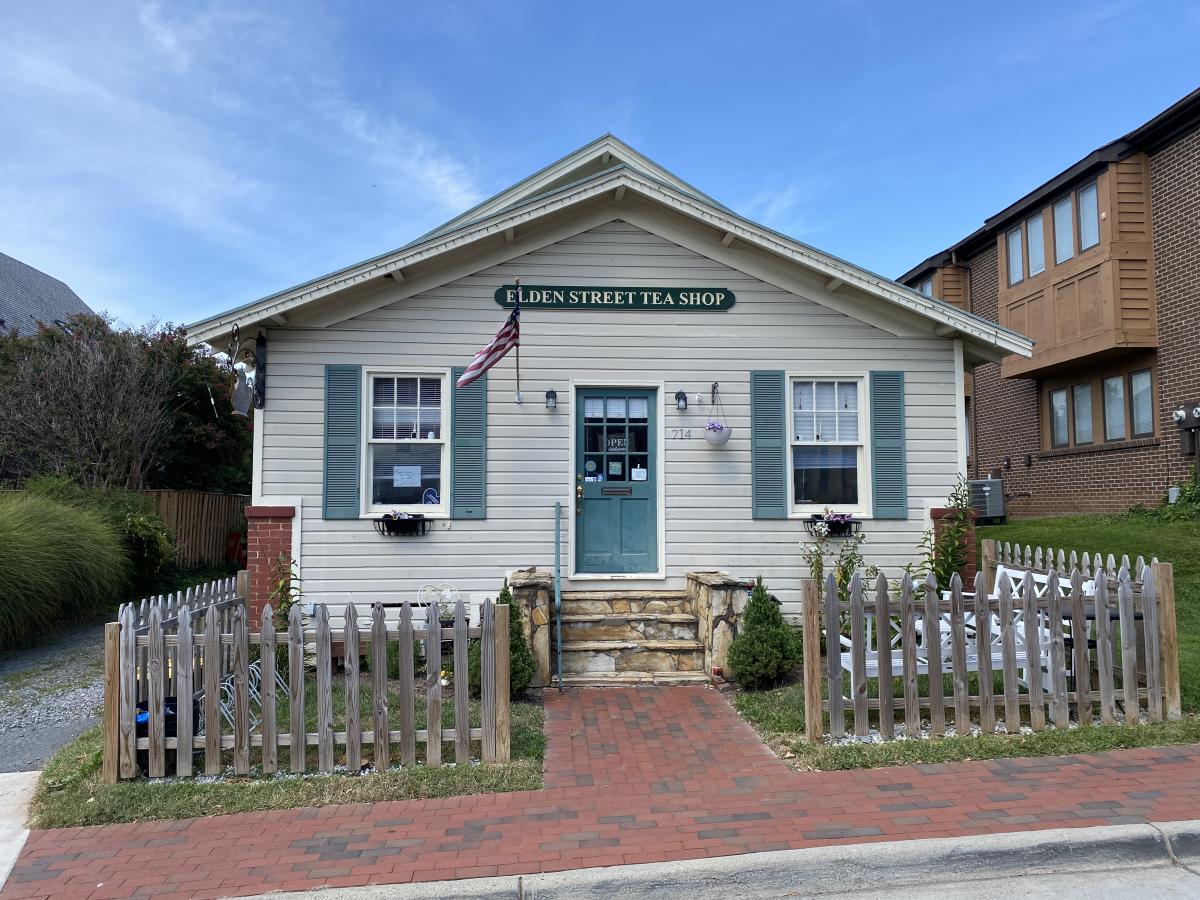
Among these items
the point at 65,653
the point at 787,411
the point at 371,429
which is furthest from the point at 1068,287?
the point at 65,653

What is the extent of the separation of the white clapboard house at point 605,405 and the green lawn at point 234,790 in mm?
3493

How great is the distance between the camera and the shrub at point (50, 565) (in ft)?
29.3

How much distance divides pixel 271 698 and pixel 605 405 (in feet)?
15.9

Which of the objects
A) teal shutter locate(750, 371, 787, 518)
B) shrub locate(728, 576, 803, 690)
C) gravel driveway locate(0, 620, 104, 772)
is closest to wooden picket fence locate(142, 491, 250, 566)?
gravel driveway locate(0, 620, 104, 772)

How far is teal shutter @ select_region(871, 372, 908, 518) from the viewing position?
358 inches

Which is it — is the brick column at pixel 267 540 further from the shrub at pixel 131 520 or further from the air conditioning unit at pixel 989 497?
the air conditioning unit at pixel 989 497

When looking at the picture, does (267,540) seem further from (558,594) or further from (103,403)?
(103,403)

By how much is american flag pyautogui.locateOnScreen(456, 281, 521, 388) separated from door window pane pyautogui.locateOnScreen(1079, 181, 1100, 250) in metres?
12.5

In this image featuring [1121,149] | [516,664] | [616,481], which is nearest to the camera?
[516,664]

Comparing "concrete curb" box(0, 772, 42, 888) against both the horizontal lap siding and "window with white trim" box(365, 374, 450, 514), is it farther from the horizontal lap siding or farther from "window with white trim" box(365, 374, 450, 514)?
"window with white trim" box(365, 374, 450, 514)

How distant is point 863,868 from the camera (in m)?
3.97

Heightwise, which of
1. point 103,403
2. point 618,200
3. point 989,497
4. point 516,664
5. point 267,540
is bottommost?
point 516,664

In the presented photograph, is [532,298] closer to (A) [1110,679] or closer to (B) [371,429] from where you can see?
(B) [371,429]

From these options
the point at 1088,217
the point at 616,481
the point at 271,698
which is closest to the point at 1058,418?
the point at 1088,217
